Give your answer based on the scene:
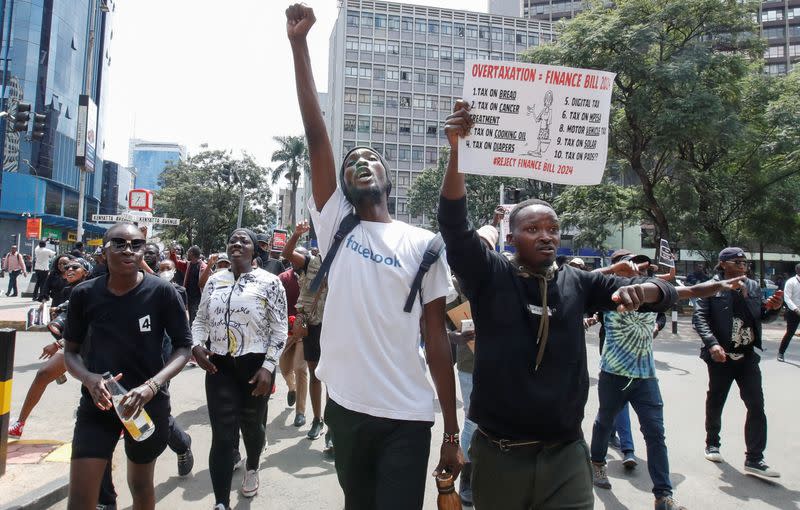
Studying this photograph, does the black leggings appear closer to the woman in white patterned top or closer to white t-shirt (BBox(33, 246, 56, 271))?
the woman in white patterned top

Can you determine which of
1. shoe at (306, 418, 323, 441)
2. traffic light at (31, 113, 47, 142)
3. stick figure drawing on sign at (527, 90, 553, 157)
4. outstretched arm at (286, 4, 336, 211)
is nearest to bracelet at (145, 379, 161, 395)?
outstretched arm at (286, 4, 336, 211)

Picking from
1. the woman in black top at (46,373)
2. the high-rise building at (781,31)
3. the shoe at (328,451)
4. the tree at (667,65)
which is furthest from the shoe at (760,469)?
the high-rise building at (781,31)

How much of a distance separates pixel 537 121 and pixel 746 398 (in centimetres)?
381

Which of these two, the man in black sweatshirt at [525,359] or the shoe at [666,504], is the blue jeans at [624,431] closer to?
the shoe at [666,504]

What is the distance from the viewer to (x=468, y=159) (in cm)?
243

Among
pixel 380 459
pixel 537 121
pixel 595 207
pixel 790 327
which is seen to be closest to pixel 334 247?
pixel 380 459

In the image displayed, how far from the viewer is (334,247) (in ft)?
8.41

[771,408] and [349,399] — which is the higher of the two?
[349,399]

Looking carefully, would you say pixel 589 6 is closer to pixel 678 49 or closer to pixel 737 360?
pixel 678 49

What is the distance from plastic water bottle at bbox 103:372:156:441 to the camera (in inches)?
113

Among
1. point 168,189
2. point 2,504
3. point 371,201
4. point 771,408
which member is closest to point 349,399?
point 371,201

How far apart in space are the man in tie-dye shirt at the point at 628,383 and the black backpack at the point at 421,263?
94.5 inches

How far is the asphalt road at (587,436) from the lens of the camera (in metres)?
4.33

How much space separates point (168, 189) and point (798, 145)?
37201mm
